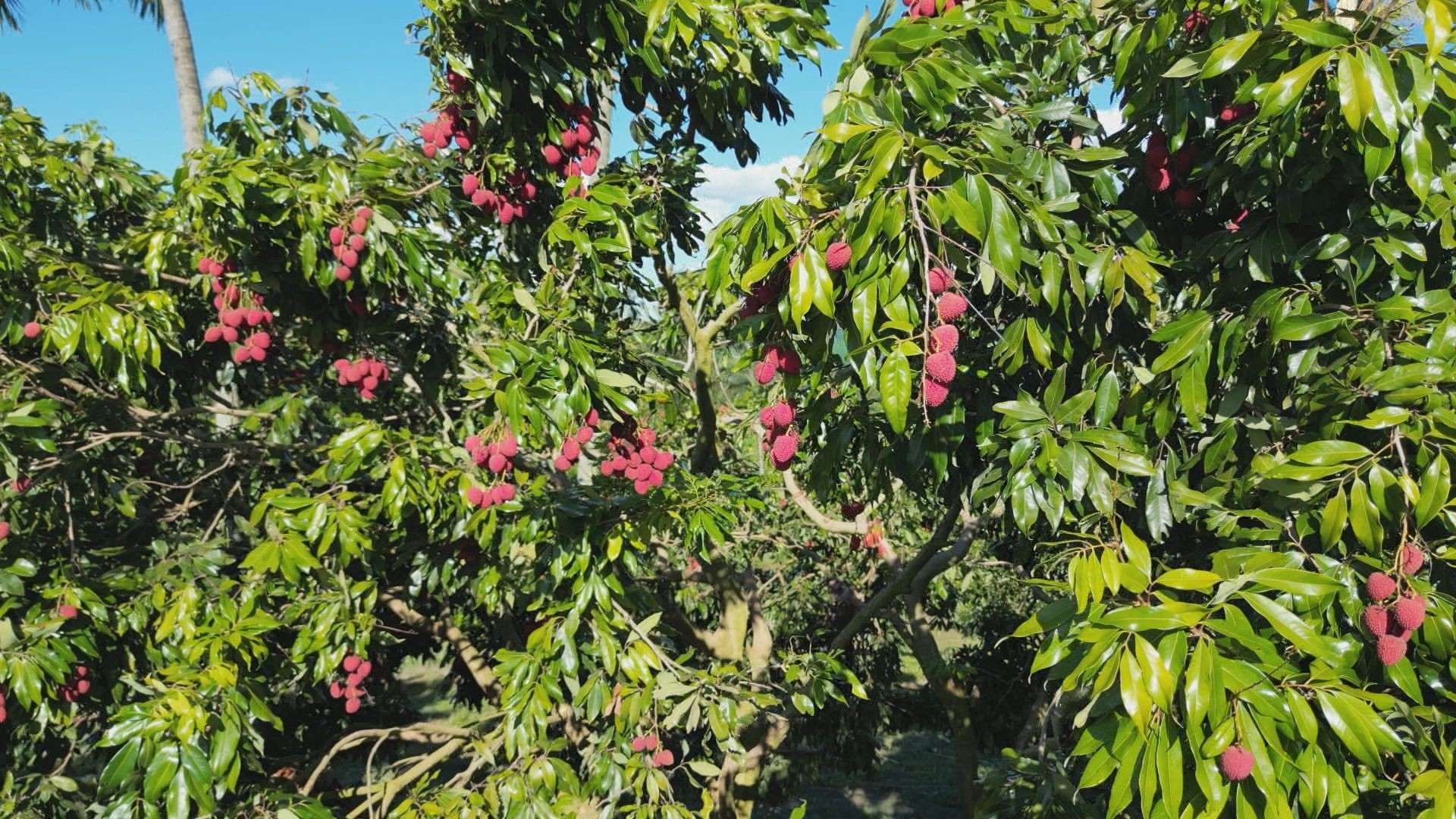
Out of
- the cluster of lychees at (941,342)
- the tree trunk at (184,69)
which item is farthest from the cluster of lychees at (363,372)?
the tree trunk at (184,69)

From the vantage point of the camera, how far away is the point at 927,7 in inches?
69.6

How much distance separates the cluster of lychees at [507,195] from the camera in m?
2.64

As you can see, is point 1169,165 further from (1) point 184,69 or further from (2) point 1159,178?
(1) point 184,69

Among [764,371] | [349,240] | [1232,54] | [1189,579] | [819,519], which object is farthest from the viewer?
[819,519]

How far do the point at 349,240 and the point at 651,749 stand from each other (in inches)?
69.6

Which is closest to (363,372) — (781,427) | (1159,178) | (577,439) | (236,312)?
(236,312)

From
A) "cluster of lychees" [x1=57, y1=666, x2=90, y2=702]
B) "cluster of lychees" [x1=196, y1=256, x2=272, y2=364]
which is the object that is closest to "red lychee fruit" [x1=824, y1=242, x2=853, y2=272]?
"cluster of lychees" [x1=196, y1=256, x2=272, y2=364]

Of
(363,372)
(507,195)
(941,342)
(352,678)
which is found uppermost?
(507,195)

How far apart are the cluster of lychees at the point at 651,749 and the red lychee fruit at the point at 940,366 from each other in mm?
1810

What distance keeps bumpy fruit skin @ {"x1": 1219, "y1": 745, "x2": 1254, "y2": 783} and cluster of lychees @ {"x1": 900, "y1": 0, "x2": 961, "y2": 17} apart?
141 cm

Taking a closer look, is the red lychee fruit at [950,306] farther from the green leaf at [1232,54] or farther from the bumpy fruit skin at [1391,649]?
the bumpy fruit skin at [1391,649]

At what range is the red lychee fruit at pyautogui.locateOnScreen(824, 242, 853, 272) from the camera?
1288 millimetres

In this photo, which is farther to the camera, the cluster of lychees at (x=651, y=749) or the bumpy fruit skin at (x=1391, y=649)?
the cluster of lychees at (x=651, y=749)

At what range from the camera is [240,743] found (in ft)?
7.13
